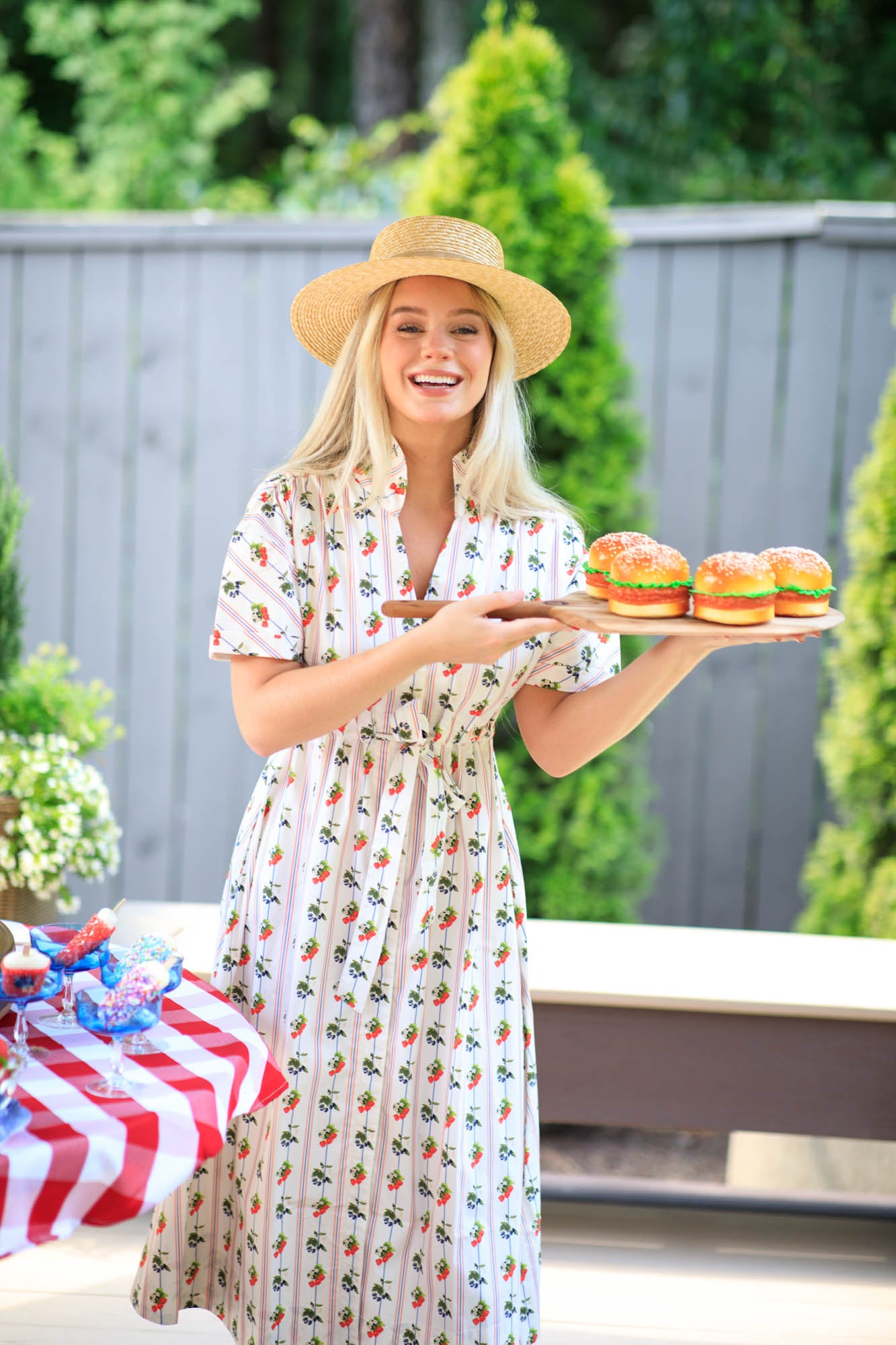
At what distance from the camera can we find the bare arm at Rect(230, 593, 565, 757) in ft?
4.92

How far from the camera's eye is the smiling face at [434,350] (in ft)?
5.66

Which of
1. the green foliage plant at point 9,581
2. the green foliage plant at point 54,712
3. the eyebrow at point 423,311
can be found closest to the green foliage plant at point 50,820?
the green foliage plant at point 54,712

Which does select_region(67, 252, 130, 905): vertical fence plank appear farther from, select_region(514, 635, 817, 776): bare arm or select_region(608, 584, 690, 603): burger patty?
select_region(608, 584, 690, 603): burger patty

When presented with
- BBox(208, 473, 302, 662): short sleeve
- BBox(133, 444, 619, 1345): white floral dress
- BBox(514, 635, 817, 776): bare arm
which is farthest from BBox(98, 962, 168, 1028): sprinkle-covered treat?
BBox(514, 635, 817, 776): bare arm

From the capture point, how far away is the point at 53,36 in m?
7.22

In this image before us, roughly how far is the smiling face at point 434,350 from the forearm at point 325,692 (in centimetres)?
36

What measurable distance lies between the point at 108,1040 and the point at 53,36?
732 cm

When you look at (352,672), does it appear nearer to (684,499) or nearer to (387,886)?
(387,886)

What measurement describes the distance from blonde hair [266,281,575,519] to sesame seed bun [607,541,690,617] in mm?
261

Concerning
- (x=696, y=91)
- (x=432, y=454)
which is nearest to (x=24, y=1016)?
(x=432, y=454)

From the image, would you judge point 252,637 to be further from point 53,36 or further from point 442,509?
point 53,36

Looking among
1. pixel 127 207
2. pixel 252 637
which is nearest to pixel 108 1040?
pixel 252 637

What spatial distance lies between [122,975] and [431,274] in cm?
103

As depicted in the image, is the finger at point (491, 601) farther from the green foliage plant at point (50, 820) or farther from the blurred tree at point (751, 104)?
the blurred tree at point (751, 104)
